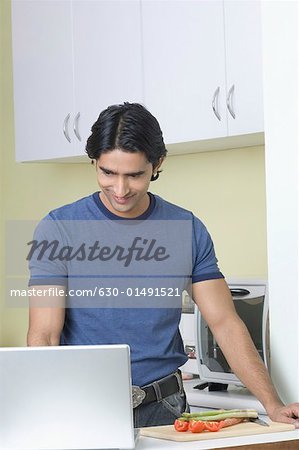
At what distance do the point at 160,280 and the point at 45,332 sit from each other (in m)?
0.36

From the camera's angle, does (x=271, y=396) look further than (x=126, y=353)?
Yes

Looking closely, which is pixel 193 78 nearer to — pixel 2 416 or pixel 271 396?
pixel 271 396

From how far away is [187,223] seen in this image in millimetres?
2523

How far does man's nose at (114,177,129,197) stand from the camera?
2.41m

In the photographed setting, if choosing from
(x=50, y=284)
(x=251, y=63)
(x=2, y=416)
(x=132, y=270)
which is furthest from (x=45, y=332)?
(x=251, y=63)

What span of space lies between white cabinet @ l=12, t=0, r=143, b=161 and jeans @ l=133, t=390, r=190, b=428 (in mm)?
1327

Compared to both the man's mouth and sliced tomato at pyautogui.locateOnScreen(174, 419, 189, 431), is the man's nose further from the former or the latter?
sliced tomato at pyautogui.locateOnScreen(174, 419, 189, 431)

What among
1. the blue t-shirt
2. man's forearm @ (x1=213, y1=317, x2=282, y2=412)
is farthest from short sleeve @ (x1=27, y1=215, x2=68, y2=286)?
man's forearm @ (x1=213, y1=317, x2=282, y2=412)

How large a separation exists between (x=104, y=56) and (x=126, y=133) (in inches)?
47.7

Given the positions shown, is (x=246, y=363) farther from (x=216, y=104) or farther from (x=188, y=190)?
(x=188, y=190)

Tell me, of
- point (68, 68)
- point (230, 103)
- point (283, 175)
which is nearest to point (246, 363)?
point (283, 175)

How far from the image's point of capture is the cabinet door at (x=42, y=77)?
12.1ft

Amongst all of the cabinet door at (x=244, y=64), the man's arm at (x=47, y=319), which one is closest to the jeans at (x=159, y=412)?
the man's arm at (x=47, y=319)

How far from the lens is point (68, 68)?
3676 millimetres
